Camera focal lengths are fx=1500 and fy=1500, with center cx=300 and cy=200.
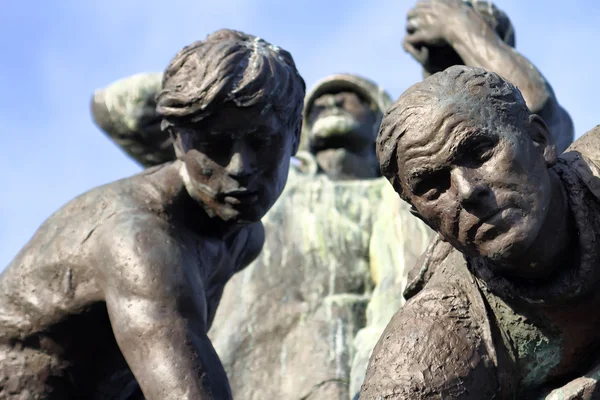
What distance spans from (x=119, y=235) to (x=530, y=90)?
2.06 metres

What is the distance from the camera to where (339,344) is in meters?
6.84

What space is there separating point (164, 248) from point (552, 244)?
1.32 metres

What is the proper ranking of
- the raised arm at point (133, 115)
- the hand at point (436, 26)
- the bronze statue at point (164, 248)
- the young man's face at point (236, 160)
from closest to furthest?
1. the bronze statue at point (164, 248)
2. the young man's face at point (236, 160)
3. the hand at point (436, 26)
4. the raised arm at point (133, 115)

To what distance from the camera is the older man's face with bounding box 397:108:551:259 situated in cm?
350

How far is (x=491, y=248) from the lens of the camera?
352cm

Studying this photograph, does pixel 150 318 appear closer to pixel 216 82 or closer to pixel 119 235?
pixel 119 235

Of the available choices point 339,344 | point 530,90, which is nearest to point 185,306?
point 530,90

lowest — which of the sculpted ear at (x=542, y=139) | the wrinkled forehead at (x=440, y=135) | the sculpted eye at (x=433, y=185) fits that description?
the sculpted eye at (x=433, y=185)

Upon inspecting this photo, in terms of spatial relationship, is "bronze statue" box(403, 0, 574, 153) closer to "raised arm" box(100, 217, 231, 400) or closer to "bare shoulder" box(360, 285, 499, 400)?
"raised arm" box(100, 217, 231, 400)

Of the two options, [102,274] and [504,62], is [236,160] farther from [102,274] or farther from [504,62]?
[504,62]

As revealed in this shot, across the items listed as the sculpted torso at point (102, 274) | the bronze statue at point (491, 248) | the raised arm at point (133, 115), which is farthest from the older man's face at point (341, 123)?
the bronze statue at point (491, 248)

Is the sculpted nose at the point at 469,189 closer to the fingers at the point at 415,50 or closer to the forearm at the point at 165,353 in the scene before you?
the forearm at the point at 165,353

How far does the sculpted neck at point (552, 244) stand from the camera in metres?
3.60

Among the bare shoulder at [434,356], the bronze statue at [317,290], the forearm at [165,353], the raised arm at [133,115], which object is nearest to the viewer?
the bare shoulder at [434,356]
